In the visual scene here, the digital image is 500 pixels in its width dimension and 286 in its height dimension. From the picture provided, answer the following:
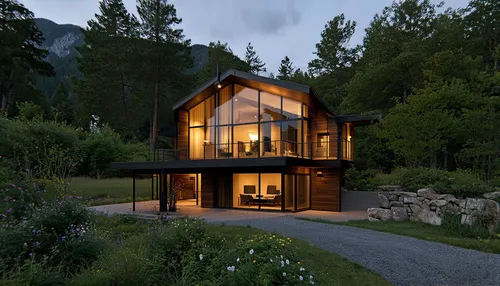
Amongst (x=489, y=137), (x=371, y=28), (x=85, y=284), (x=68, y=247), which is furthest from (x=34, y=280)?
(x=371, y=28)

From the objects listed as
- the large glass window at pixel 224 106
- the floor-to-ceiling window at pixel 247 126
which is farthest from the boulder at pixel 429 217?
the large glass window at pixel 224 106

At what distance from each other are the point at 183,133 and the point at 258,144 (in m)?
4.26

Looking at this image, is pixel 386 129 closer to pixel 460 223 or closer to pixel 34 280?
pixel 460 223

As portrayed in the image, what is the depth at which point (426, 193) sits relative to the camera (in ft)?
33.5

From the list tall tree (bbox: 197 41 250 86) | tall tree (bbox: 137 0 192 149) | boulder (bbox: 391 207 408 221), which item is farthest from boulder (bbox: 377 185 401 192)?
tall tree (bbox: 197 41 250 86)

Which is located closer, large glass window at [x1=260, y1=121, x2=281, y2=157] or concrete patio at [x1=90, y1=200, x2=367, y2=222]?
concrete patio at [x1=90, y1=200, x2=367, y2=222]

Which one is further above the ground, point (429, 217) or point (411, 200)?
point (411, 200)

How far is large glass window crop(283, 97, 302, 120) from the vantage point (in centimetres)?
1359

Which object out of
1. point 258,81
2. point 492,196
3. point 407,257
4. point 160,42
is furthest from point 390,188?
point 160,42

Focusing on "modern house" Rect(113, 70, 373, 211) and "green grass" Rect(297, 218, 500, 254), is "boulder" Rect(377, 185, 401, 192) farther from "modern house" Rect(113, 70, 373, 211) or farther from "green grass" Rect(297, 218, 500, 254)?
"modern house" Rect(113, 70, 373, 211)

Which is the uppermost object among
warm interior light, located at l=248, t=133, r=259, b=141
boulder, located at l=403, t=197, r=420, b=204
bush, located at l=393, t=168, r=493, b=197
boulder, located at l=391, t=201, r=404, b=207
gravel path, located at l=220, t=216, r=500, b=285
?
warm interior light, located at l=248, t=133, r=259, b=141

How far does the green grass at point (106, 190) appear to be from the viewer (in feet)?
56.2

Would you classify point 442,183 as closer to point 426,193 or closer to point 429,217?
point 426,193

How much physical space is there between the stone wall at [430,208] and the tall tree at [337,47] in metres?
22.7
